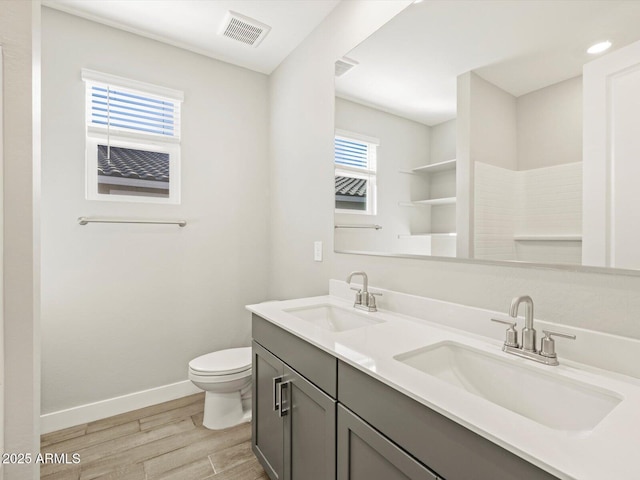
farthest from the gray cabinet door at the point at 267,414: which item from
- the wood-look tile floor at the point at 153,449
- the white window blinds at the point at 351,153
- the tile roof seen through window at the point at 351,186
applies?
the white window blinds at the point at 351,153

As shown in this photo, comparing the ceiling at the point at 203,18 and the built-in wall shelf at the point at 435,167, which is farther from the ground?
the ceiling at the point at 203,18

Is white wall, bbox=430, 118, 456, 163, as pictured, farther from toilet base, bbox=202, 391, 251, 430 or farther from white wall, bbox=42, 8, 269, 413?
toilet base, bbox=202, 391, 251, 430

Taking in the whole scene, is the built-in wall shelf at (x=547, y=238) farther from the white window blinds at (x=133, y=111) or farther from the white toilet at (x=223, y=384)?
the white window blinds at (x=133, y=111)

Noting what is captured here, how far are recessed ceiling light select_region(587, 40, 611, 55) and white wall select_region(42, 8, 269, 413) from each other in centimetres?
224

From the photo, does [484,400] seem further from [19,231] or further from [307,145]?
[307,145]

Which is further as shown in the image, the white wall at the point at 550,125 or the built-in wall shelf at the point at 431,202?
the built-in wall shelf at the point at 431,202

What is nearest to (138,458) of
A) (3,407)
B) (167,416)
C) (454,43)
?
(167,416)

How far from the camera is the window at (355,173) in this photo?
1.72 meters

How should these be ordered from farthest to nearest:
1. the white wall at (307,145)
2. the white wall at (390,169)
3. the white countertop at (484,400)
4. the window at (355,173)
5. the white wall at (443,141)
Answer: the white wall at (307,145)
the window at (355,173)
the white wall at (390,169)
the white wall at (443,141)
the white countertop at (484,400)

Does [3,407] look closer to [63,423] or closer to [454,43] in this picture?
[63,423]

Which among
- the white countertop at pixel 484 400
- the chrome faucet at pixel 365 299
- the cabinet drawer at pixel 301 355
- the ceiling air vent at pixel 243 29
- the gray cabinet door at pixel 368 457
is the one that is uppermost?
the ceiling air vent at pixel 243 29

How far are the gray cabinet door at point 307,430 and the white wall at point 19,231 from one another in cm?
90

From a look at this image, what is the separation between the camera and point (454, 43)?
1280 millimetres

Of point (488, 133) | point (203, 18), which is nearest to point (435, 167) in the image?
point (488, 133)
